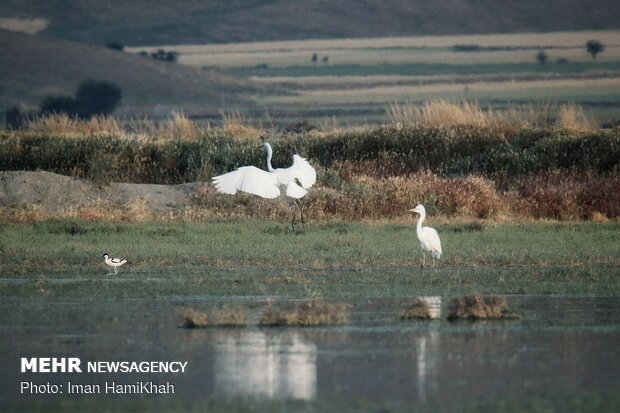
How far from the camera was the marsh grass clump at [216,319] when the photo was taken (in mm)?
14398

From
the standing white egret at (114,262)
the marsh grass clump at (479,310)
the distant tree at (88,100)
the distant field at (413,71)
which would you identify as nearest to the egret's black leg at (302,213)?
the standing white egret at (114,262)

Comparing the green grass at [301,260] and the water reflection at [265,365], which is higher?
the green grass at [301,260]

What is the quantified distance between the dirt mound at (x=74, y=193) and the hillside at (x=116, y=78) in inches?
2484

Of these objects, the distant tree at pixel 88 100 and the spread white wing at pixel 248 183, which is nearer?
the spread white wing at pixel 248 183

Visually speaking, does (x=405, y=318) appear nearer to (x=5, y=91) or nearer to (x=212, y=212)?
(x=212, y=212)

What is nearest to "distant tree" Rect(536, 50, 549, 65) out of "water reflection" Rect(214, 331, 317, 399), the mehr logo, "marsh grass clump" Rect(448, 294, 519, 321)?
"marsh grass clump" Rect(448, 294, 519, 321)

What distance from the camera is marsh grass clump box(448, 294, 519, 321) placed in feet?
49.0

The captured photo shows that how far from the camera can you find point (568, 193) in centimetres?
2862

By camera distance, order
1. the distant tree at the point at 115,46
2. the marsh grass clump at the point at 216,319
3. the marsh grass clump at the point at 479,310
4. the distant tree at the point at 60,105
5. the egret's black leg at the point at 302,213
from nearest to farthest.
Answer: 1. the marsh grass clump at the point at 216,319
2. the marsh grass clump at the point at 479,310
3. the egret's black leg at the point at 302,213
4. the distant tree at the point at 60,105
5. the distant tree at the point at 115,46

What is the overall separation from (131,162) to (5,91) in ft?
203

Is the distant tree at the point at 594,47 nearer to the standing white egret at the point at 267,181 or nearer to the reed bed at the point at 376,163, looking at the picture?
the reed bed at the point at 376,163

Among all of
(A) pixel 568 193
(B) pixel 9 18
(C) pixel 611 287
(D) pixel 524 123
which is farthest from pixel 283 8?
(C) pixel 611 287

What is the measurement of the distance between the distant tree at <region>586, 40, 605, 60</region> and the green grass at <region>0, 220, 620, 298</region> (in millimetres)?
68386

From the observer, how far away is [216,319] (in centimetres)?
1470
